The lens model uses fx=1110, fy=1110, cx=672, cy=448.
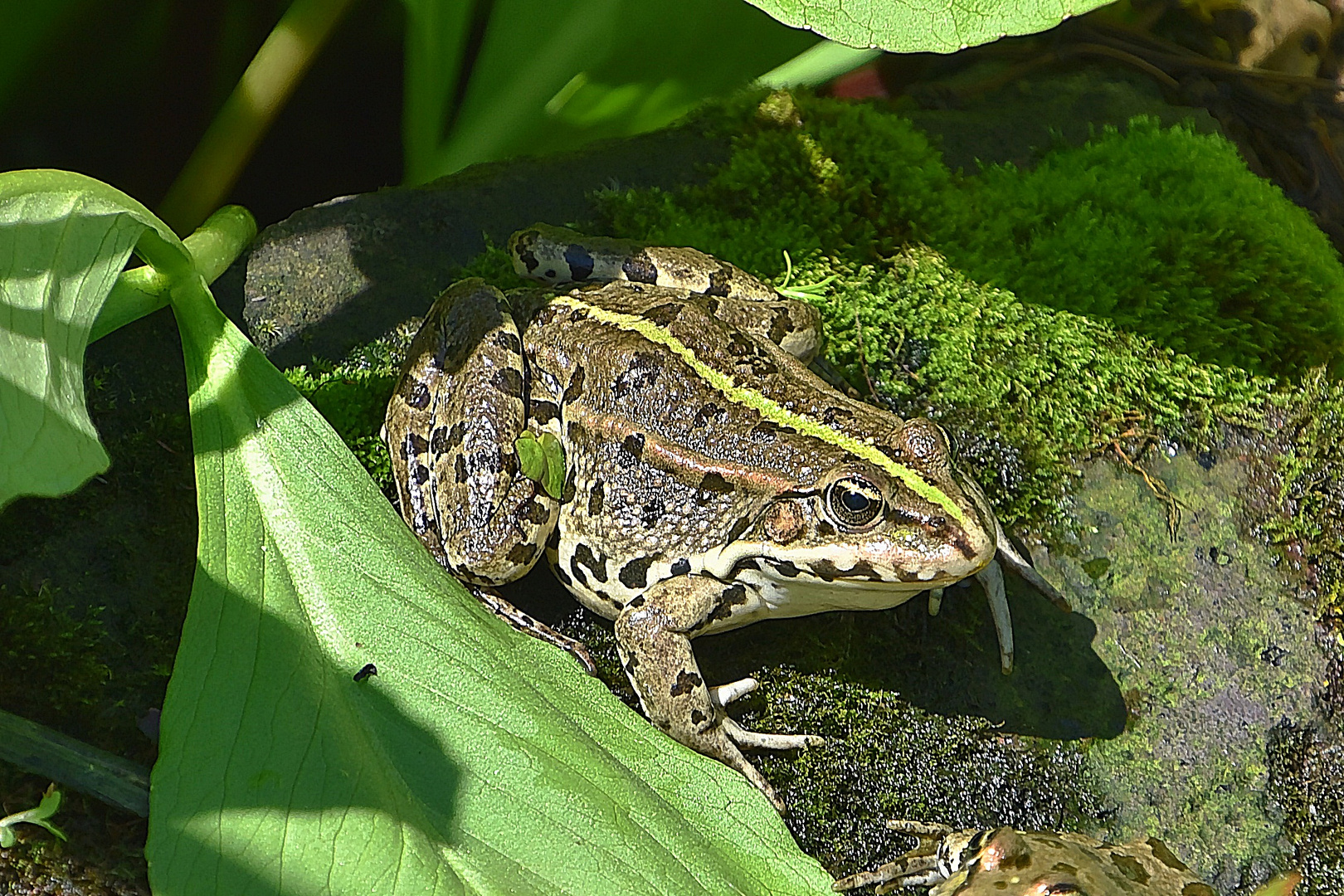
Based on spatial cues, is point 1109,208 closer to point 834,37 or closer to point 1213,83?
point 1213,83

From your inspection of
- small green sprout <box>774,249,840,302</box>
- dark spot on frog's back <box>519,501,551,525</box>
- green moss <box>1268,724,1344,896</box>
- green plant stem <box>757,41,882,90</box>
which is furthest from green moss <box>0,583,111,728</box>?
green moss <box>1268,724,1344,896</box>

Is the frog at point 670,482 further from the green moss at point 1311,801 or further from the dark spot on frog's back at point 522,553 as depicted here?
the green moss at point 1311,801

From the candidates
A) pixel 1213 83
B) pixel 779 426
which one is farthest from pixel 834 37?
pixel 1213 83

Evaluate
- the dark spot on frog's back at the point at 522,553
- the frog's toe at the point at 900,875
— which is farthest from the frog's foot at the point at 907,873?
the dark spot on frog's back at the point at 522,553

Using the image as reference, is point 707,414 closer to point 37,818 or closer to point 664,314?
point 664,314

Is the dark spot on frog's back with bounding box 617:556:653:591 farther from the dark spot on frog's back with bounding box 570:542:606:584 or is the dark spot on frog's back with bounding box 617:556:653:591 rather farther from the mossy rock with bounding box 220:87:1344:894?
the mossy rock with bounding box 220:87:1344:894
